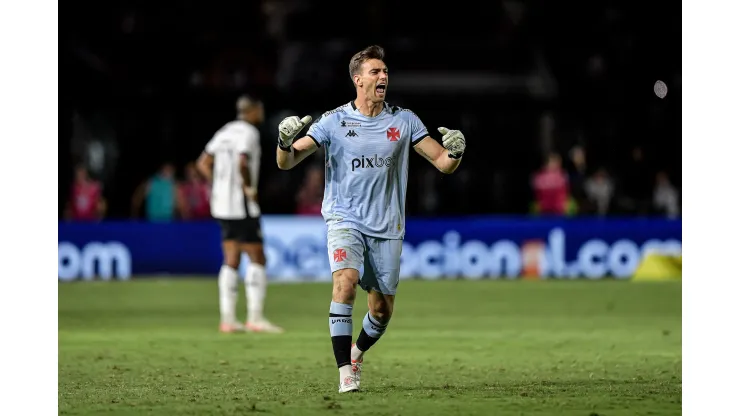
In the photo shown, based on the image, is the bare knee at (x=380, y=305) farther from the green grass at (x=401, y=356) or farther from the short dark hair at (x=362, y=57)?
the short dark hair at (x=362, y=57)

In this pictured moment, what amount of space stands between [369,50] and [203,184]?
1742 cm

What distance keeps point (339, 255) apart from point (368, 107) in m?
1.12

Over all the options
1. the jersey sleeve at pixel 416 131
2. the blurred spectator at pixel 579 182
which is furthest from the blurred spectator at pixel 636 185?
the jersey sleeve at pixel 416 131

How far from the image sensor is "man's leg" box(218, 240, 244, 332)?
15.5m

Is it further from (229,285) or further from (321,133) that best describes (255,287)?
(321,133)

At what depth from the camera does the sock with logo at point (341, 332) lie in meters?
10.0

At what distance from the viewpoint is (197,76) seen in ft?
106

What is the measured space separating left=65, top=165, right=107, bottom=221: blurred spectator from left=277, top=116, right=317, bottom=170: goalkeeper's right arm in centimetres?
1695

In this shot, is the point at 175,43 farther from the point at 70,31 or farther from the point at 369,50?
the point at 369,50

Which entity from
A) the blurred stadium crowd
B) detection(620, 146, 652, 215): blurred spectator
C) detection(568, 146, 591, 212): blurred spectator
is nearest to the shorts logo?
the blurred stadium crowd

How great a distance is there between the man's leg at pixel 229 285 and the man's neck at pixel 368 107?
529 cm

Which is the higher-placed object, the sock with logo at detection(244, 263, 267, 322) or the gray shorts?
the gray shorts

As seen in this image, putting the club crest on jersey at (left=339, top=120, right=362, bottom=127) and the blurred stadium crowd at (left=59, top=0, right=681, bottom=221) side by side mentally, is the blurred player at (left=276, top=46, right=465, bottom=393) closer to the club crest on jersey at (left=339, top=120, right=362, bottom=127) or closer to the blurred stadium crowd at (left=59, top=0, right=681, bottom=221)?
the club crest on jersey at (left=339, top=120, right=362, bottom=127)
